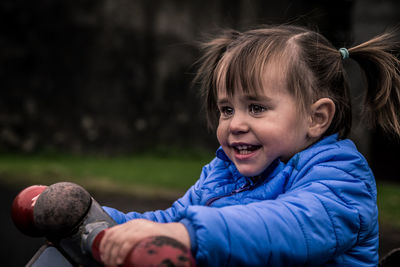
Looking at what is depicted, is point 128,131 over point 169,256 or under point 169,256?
under

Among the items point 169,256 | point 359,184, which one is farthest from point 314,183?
point 169,256

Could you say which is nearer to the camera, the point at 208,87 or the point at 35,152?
the point at 208,87

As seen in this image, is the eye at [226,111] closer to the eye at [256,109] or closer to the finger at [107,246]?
the eye at [256,109]

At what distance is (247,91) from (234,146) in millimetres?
160

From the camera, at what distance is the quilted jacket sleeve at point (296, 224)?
0.84 meters

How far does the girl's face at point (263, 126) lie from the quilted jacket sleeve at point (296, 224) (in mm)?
146

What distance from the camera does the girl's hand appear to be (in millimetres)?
738

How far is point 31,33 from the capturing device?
5.36 m

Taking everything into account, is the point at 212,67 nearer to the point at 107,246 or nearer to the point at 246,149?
the point at 246,149

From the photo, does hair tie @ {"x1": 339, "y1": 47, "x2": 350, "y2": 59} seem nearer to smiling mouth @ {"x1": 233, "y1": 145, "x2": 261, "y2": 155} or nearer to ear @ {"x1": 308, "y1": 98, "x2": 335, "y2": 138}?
ear @ {"x1": 308, "y1": 98, "x2": 335, "y2": 138}

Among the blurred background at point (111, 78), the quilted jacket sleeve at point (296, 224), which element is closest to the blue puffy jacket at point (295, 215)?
the quilted jacket sleeve at point (296, 224)

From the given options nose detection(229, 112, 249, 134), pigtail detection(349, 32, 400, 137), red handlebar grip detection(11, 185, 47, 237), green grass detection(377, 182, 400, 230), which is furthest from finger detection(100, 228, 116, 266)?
green grass detection(377, 182, 400, 230)

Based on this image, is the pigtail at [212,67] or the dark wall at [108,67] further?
the dark wall at [108,67]

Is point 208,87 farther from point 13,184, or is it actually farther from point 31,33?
point 31,33
